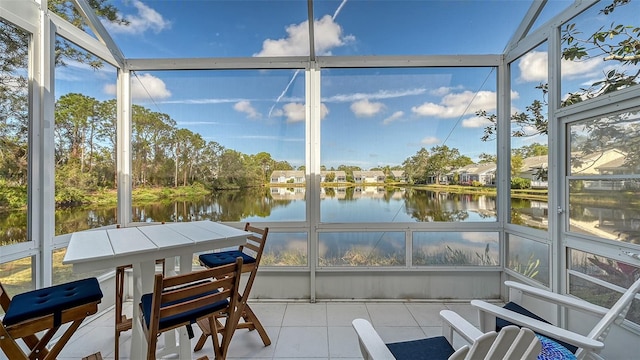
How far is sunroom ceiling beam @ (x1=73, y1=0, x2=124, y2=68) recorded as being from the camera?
264cm

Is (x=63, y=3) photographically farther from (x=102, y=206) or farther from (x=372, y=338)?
(x=372, y=338)

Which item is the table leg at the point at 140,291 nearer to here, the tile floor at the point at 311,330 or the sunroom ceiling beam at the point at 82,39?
the tile floor at the point at 311,330

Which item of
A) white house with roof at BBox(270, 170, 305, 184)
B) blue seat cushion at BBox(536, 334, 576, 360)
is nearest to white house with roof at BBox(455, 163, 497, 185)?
white house with roof at BBox(270, 170, 305, 184)

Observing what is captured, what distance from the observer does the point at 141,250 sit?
1.54m

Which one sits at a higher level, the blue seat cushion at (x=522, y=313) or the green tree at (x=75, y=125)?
the green tree at (x=75, y=125)

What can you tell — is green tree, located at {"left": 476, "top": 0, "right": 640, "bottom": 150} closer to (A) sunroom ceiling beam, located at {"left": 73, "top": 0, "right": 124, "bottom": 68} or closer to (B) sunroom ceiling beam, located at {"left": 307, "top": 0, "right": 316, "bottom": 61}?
(B) sunroom ceiling beam, located at {"left": 307, "top": 0, "right": 316, "bottom": 61}

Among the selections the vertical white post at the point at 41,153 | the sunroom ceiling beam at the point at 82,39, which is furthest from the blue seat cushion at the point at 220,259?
the sunroom ceiling beam at the point at 82,39

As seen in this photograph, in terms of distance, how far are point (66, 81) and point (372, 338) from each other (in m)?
3.43

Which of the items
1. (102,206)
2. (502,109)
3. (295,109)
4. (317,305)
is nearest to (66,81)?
(102,206)

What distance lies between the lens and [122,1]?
2.76 m

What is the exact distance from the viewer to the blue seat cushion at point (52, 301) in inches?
56.5

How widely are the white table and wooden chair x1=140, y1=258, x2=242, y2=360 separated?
20 cm

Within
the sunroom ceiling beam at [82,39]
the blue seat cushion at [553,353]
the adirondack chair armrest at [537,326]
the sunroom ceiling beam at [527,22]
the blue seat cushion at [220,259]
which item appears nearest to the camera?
the adirondack chair armrest at [537,326]

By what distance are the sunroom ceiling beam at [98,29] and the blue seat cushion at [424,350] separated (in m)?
3.89
